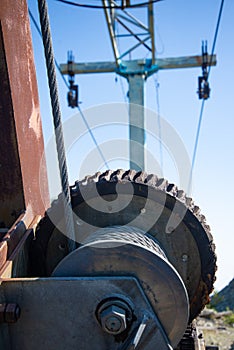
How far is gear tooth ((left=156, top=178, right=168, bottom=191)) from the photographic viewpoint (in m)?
2.00

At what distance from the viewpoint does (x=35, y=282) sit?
158cm


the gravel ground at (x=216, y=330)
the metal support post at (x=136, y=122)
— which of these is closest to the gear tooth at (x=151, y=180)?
the gravel ground at (x=216, y=330)

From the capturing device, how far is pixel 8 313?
1559 mm

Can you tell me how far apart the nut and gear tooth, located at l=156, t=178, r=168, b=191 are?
62cm

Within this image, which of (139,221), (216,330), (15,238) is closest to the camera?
(15,238)

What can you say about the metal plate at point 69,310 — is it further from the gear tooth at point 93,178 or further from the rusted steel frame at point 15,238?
the gear tooth at point 93,178

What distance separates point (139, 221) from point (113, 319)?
22.8 inches

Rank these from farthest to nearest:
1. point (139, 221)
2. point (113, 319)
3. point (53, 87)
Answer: point (139, 221), point (53, 87), point (113, 319)

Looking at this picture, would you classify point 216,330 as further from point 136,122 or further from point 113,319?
point 113,319

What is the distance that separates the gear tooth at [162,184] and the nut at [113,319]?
62 centimetres

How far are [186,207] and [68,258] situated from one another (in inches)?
22.9

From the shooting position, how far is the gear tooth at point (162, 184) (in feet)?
6.57

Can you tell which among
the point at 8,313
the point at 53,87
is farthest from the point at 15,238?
the point at 53,87

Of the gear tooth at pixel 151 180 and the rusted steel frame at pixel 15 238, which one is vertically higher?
the gear tooth at pixel 151 180
